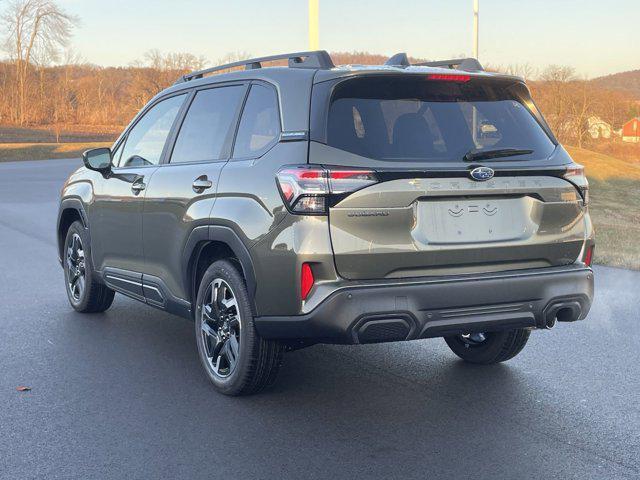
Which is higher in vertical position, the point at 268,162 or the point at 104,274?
the point at 268,162

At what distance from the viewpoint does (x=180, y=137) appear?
238 inches

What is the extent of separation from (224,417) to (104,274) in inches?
98.8

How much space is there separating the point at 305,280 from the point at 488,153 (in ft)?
3.94

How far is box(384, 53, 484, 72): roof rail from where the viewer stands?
518cm

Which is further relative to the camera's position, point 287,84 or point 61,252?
point 61,252

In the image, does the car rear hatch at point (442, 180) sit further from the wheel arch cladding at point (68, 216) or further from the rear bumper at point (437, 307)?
the wheel arch cladding at point (68, 216)

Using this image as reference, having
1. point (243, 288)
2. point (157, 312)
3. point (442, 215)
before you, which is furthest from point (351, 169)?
point (157, 312)

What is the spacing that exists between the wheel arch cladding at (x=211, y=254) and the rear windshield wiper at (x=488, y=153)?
4.14 ft

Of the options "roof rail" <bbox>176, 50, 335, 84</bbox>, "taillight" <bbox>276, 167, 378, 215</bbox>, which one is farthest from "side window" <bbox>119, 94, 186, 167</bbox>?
"taillight" <bbox>276, 167, 378, 215</bbox>

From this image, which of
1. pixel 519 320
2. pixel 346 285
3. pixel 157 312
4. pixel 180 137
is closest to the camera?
pixel 346 285

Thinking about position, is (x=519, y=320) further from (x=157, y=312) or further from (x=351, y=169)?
(x=157, y=312)

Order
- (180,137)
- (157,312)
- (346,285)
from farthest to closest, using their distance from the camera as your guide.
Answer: (157,312), (180,137), (346,285)

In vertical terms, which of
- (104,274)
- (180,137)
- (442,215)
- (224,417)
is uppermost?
(180,137)

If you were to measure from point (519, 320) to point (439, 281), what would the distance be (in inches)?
21.5
